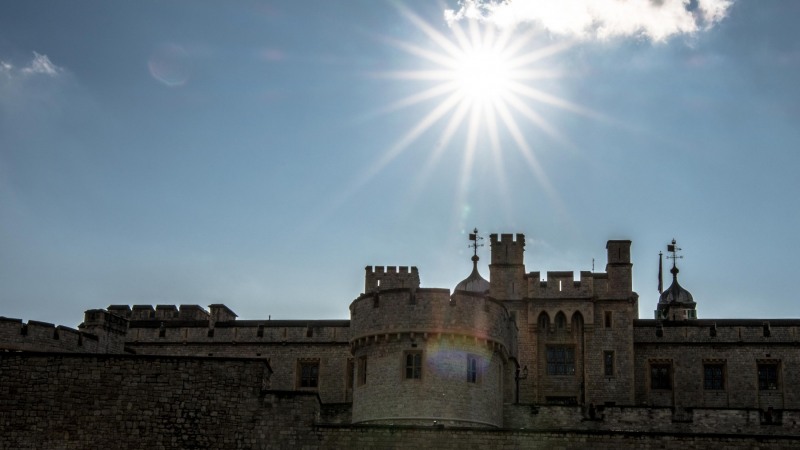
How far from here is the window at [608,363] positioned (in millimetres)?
58188

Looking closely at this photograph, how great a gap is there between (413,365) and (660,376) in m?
19.5

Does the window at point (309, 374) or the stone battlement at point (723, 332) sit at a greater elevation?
the stone battlement at point (723, 332)

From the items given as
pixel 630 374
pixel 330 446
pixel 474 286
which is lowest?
pixel 330 446

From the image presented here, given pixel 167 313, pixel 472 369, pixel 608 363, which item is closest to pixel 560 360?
pixel 608 363

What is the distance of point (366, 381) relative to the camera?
147 ft

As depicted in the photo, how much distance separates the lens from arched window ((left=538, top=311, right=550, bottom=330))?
2336 inches

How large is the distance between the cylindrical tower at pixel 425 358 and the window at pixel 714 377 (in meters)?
16.7

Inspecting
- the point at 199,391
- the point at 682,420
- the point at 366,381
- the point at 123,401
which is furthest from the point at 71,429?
the point at 682,420

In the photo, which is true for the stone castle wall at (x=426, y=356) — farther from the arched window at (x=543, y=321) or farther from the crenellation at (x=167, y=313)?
the crenellation at (x=167, y=313)

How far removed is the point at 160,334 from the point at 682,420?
27474 millimetres

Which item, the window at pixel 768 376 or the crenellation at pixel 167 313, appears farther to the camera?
the crenellation at pixel 167 313

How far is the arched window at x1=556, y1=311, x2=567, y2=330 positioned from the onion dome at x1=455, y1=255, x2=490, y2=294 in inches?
348

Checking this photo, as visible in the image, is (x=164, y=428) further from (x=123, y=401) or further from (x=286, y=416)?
(x=286, y=416)

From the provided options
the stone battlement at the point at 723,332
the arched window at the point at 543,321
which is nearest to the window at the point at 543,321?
the arched window at the point at 543,321
